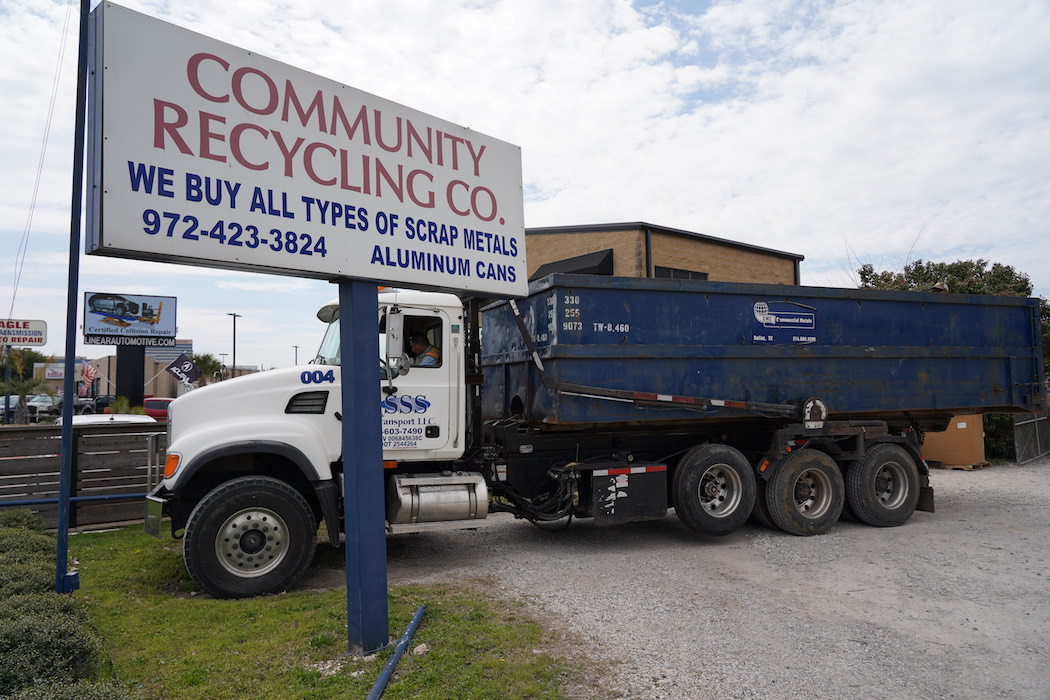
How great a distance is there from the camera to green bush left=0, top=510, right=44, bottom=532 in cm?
813

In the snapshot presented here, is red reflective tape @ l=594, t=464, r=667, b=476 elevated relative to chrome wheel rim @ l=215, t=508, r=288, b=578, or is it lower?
elevated

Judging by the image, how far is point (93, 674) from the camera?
406cm

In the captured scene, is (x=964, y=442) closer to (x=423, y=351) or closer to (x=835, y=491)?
(x=835, y=491)

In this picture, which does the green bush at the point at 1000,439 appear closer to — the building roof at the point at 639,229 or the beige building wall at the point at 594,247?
the building roof at the point at 639,229

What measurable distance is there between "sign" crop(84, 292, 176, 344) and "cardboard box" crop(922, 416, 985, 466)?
33541 millimetres

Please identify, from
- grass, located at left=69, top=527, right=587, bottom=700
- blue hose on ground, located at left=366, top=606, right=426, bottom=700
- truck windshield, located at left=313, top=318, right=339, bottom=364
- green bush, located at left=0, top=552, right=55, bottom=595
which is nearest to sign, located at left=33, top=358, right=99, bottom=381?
green bush, located at left=0, top=552, right=55, bottom=595

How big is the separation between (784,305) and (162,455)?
878cm

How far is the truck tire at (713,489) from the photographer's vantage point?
26.7 feet

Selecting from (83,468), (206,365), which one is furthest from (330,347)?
(206,365)

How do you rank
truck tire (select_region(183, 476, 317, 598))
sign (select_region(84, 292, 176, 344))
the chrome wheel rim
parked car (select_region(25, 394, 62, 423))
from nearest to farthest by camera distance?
truck tire (select_region(183, 476, 317, 598)) → the chrome wheel rim → sign (select_region(84, 292, 176, 344)) → parked car (select_region(25, 394, 62, 423))

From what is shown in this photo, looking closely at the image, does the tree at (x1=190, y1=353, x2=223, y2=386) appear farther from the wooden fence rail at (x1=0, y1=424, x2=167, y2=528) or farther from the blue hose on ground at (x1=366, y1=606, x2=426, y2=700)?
the blue hose on ground at (x1=366, y1=606, x2=426, y2=700)

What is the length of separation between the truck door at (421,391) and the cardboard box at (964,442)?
44.2ft

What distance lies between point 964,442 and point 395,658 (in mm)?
15905

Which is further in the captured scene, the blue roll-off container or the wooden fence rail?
the wooden fence rail
